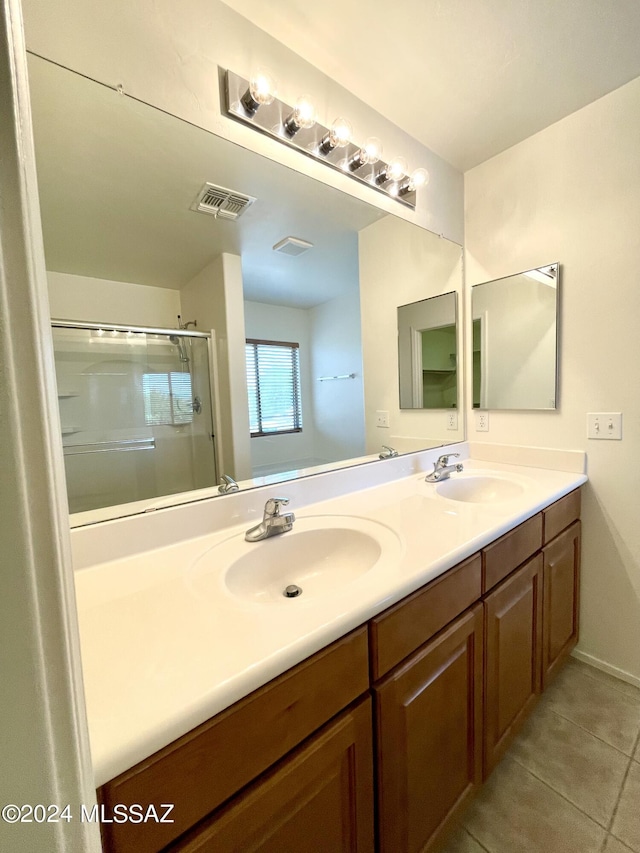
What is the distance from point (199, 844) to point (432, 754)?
23.1 inches

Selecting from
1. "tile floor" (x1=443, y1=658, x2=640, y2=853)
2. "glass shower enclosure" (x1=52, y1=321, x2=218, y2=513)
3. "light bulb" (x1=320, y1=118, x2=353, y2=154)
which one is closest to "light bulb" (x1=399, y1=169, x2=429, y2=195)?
"light bulb" (x1=320, y1=118, x2=353, y2=154)

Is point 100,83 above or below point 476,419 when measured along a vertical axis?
above

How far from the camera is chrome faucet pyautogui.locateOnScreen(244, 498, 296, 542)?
38.6 inches

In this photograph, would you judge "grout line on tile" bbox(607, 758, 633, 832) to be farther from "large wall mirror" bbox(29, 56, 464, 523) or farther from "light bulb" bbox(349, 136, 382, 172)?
"light bulb" bbox(349, 136, 382, 172)

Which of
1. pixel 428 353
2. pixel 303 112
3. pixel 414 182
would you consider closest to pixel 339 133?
pixel 303 112

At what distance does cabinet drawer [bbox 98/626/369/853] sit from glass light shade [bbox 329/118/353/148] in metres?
1.50

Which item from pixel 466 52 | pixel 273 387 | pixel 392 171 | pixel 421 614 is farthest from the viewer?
pixel 392 171

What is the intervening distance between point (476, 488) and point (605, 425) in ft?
1.86

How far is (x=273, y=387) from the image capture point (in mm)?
1299

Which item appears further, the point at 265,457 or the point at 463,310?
the point at 463,310

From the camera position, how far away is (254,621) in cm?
62

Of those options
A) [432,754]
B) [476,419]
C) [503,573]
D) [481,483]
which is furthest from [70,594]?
[476,419]

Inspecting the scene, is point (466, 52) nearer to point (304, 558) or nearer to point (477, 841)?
point (304, 558)

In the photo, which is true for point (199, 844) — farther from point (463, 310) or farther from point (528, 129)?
point (528, 129)
